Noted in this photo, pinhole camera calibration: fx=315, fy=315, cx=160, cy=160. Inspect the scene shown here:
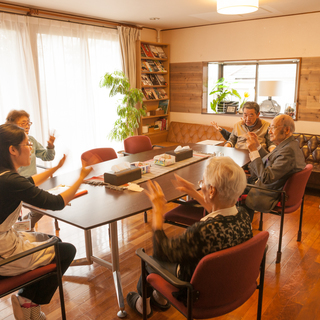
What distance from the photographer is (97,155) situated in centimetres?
360

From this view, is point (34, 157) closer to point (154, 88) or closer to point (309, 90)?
point (154, 88)

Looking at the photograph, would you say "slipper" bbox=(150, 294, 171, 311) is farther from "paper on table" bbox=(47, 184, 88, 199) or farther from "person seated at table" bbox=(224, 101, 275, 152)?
"person seated at table" bbox=(224, 101, 275, 152)

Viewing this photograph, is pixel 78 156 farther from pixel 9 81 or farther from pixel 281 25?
pixel 281 25

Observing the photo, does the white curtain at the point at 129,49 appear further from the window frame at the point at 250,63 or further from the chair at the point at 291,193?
the chair at the point at 291,193

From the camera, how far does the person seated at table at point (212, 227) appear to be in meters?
1.46

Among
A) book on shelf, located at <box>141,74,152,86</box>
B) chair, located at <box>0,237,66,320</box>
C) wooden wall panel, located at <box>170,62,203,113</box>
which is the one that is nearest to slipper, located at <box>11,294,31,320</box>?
chair, located at <box>0,237,66,320</box>

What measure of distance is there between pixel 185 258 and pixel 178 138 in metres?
5.21

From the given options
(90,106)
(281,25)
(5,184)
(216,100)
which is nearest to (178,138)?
Answer: (216,100)

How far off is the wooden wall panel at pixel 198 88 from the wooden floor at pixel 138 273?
7.35ft

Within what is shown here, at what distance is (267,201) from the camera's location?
2854 millimetres

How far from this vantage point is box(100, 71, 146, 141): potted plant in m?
5.33

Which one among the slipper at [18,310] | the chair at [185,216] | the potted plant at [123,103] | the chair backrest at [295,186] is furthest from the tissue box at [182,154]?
the potted plant at [123,103]

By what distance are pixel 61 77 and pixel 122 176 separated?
3.09 metres

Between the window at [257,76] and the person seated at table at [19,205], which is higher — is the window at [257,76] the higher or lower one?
the higher one
